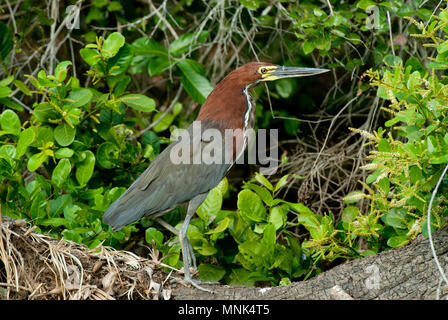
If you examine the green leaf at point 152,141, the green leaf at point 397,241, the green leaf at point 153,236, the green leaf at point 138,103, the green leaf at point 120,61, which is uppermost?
the green leaf at point 120,61

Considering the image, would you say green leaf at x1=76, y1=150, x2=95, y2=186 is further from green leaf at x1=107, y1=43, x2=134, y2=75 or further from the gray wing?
green leaf at x1=107, y1=43, x2=134, y2=75

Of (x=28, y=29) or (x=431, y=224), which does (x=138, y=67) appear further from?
(x=431, y=224)

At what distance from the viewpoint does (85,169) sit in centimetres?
342

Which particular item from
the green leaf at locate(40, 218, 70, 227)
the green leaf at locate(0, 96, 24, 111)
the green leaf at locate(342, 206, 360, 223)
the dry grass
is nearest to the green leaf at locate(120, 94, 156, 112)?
the green leaf at locate(0, 96, 24, 111)

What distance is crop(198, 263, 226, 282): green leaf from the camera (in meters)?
3.17

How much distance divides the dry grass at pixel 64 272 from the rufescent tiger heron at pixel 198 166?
451 mm

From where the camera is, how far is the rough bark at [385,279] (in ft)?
7.66

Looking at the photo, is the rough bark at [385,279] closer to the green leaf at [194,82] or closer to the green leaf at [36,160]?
the green leaf at [36,160]

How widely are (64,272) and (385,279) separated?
136 cm

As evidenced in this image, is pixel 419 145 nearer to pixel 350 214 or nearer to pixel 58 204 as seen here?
pixel 350 214

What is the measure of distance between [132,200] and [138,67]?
1.29 metres

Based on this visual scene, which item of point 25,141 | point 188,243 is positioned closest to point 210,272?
point 188,243

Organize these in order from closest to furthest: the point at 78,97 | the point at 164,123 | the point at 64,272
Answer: the point at 64,272
the point at 78,97
the point at 164,123

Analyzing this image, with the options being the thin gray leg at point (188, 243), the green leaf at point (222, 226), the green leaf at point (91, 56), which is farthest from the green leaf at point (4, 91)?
the green leaf at point (222, 226)
